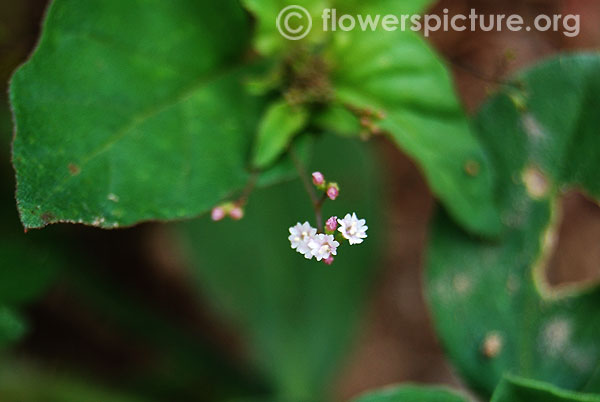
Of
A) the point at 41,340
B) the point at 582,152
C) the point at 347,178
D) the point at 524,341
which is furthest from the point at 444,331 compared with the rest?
the point at 41,340

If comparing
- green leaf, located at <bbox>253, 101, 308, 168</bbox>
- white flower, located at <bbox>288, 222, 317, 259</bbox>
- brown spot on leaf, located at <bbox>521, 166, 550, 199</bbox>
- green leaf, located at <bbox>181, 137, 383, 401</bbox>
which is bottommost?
green leaf, located at <bbox>181, 137, 383, 401</bbox>

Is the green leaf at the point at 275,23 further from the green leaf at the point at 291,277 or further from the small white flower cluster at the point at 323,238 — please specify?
the green leaf at the point at 291,277

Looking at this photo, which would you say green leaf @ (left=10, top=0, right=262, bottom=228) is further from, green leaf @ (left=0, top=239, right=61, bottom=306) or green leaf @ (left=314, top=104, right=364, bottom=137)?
green leaf @ (left=0, top=239, right=61, bottom=306)

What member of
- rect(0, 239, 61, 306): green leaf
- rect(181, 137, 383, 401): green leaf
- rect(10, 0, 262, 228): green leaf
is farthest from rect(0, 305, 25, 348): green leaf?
rect(181, 137, 383, 401): green leaf

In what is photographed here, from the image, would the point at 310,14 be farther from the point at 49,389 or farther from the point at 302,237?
the point at 49,389

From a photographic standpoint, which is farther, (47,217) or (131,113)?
(131,113)

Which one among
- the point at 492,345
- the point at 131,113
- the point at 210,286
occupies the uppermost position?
the point at 131,113

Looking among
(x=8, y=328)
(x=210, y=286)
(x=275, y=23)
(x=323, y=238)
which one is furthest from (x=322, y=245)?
(x=210, y=286)
